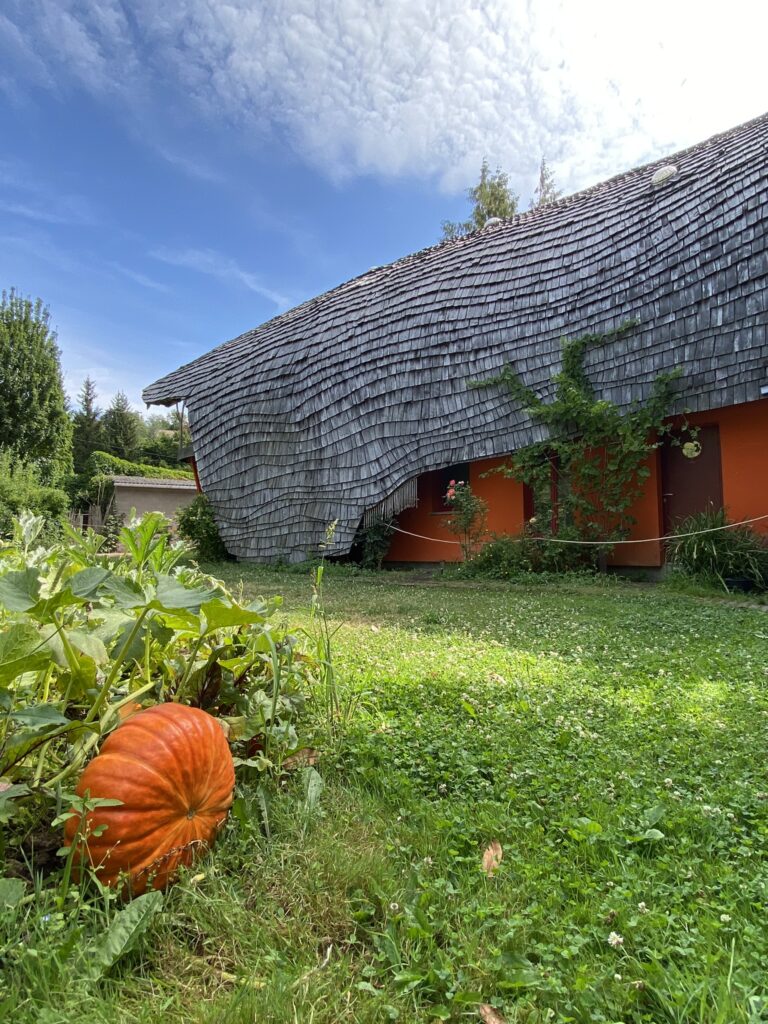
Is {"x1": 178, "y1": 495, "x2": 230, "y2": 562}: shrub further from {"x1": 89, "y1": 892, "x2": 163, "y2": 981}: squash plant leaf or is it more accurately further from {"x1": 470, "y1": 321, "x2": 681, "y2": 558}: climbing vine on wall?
{"x1": 89, "y1": 892, "x2": 163, "y2": 981}: squash plant leaf

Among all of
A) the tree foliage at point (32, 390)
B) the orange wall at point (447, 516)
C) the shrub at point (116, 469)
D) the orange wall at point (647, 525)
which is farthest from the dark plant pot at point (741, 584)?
the shrub at point (116, 469)

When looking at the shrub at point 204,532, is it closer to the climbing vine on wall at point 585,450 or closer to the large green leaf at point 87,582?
the climbing vine on wall at point 585,450

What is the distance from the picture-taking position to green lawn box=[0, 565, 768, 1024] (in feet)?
3.25

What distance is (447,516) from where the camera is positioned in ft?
34.7

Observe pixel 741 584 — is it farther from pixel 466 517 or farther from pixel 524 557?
pixel 466 517

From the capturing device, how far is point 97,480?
27516 millimetres

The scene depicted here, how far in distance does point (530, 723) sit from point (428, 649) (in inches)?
56.2

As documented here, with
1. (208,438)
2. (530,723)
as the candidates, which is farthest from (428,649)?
(208,438)

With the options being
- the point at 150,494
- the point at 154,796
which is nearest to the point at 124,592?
the point at 154,796

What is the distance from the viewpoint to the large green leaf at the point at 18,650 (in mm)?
1312

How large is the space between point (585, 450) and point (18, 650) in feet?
27.1

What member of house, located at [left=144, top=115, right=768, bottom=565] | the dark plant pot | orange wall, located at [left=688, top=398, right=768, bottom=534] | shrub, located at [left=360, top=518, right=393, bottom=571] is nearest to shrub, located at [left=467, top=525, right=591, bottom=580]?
house, located at [left=144, top=115, right=768, bottom=565]

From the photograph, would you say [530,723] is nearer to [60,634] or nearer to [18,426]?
[60,634]

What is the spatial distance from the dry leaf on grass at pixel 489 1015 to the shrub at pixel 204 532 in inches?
492
